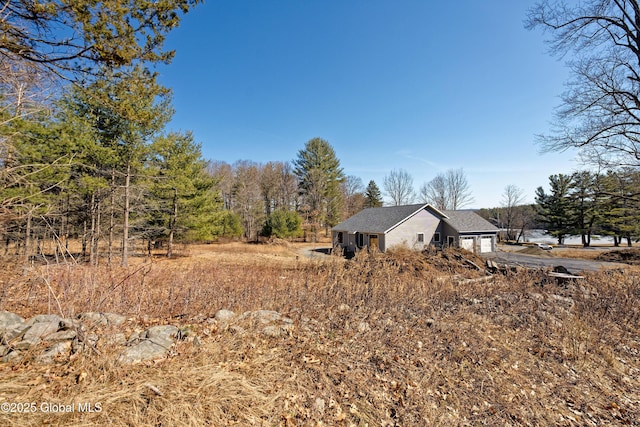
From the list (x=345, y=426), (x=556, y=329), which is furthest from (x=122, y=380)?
(x=556, y=329)

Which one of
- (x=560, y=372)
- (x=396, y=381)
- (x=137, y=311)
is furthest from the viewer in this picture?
(x=137, y=311)

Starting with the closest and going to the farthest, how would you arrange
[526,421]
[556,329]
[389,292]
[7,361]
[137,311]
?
[7,361], [526,421], [137,311], [556,329], [389,292]

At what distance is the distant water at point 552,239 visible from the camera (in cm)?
3278

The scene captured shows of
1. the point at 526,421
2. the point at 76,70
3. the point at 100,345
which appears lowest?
the point at 526,421

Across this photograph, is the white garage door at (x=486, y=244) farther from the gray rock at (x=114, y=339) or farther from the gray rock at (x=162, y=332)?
the gray rock at (x=114, y=339)

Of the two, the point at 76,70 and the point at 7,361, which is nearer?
the point at 7,361

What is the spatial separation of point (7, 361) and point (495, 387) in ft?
17.9

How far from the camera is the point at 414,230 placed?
2048 centimetres

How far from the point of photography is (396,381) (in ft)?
10.3

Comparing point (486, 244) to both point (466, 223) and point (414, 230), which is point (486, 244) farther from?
point (414, 230)

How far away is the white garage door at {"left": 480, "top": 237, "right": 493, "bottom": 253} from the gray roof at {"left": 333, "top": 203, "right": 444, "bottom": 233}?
3.93 meters

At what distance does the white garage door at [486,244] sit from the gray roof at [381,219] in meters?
3.93

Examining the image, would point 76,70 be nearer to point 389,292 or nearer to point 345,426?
point 345,426

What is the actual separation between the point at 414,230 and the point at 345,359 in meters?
18.6
